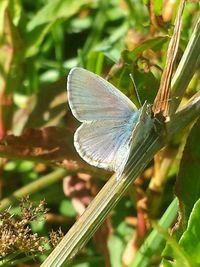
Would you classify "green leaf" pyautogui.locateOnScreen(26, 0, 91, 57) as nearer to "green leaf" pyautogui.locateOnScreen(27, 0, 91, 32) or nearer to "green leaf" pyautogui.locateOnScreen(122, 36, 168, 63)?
"green leaf" pyautogui.locateOnScreen(27, 0, 91, 32)

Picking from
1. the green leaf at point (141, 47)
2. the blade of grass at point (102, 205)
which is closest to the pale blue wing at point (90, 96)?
the blade of grass at point (102, 205)

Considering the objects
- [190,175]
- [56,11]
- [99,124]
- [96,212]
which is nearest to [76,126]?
[56,11]

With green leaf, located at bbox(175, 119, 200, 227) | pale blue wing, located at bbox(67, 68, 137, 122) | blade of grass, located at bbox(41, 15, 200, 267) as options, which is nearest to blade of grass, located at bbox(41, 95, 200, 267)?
blade of grass, located at bbox(41, 15, 200, 267)

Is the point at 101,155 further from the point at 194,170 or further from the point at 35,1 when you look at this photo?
the point at 35,1

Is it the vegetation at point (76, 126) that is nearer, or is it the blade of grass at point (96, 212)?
the blade of grass at point (96, 212)

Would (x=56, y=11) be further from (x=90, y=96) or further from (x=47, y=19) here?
(x=90, y=96)

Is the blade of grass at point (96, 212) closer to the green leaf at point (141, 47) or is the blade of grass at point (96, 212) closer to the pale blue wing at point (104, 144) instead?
the pale blue wing at point (104, 144)

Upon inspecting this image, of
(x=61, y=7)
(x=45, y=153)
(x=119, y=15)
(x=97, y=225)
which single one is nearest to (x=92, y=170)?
(x=45, y=153)
